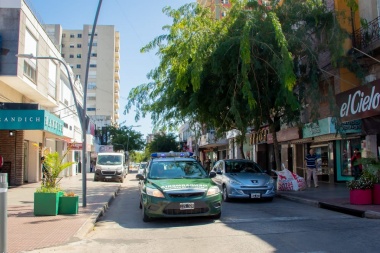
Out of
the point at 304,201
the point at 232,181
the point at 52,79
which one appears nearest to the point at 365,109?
the point at 304,201

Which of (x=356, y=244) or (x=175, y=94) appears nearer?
(x=356, y=244)

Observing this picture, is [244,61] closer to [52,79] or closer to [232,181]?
[232,181]

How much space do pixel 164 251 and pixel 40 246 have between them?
91.1 inches

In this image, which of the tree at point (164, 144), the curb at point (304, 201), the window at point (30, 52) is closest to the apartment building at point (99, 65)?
the tree at point (164, 144)

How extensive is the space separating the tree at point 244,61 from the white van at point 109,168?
12.3 metres

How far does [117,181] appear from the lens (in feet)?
98.3

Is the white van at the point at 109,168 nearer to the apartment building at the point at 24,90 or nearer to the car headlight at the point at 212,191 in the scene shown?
the apartment building at the point at 24,90

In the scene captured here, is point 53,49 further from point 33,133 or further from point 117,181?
point 117,181

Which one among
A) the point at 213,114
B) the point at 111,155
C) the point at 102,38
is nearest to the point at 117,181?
the point at 111,155

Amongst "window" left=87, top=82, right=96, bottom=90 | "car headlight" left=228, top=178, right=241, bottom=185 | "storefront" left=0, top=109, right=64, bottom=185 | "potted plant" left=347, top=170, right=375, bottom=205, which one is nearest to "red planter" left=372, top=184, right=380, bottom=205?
"potted plant" left=347, top=170, right=375, bottom=205

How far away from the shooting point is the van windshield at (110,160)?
2923cm

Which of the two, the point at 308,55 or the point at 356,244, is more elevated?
the point at 308,55

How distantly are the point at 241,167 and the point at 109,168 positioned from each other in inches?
606

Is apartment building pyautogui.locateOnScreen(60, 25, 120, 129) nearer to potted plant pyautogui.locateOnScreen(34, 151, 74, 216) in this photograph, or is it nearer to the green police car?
potted plant pyautogui.locateOnScreen(34, 151, 74, 216)
